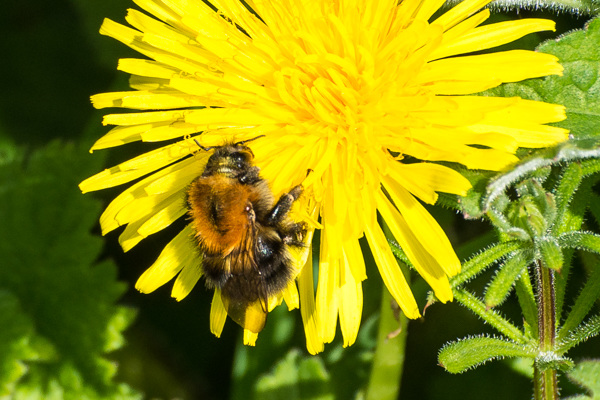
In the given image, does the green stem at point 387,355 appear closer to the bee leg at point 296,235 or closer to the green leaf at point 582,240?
the bee leg at point 296,235

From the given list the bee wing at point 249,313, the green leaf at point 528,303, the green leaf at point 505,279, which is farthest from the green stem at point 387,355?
the bee wing at point 249,313

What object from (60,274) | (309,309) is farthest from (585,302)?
(60,274)

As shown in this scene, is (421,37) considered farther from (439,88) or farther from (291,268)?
(291,268)

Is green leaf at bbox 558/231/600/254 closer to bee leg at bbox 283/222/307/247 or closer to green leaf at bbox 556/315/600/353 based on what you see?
green leaf at bbox 556/315/600/353

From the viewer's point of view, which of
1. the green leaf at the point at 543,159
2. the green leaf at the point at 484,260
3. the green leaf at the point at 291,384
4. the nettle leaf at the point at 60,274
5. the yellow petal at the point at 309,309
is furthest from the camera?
the nettle leaf at the point at 60,274

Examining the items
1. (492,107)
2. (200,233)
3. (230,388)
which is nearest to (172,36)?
(200,233)

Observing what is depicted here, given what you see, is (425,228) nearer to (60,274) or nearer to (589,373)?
(589,373)

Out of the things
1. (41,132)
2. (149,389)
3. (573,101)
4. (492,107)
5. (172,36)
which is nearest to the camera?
(492,107)
